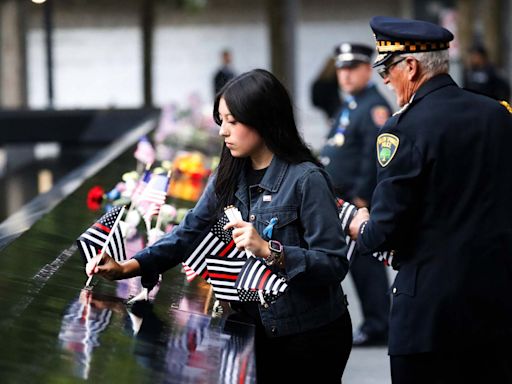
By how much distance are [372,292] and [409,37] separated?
4.00 m

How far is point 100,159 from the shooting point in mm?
9711

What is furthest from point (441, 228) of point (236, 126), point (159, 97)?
point (159, 97)

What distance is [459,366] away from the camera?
3.72 meters

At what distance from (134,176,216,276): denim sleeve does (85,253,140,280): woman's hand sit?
0.10 ft

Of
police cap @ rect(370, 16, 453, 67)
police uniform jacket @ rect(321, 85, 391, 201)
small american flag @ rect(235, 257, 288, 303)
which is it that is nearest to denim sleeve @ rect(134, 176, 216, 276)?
small american flag @ rect(235, 257, 288, 303)

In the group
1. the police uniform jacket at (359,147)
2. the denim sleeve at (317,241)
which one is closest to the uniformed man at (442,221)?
the denim sleeve at (317,241)

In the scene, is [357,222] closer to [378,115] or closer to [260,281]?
[260,281]

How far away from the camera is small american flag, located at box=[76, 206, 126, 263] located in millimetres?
3826

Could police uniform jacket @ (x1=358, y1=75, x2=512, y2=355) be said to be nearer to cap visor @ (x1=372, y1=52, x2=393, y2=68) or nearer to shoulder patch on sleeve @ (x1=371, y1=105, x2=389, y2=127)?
cap visor @ (x1=372, y1=52, x2=393, y2=68)

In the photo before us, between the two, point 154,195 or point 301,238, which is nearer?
point 301,238

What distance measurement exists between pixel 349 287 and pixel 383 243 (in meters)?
5.89

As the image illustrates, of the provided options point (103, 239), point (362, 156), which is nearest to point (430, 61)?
point (103, 239)

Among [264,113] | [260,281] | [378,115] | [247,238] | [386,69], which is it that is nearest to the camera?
[247,238]

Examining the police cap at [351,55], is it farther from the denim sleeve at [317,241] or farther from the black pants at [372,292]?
the denim sleeve at [317,241]
